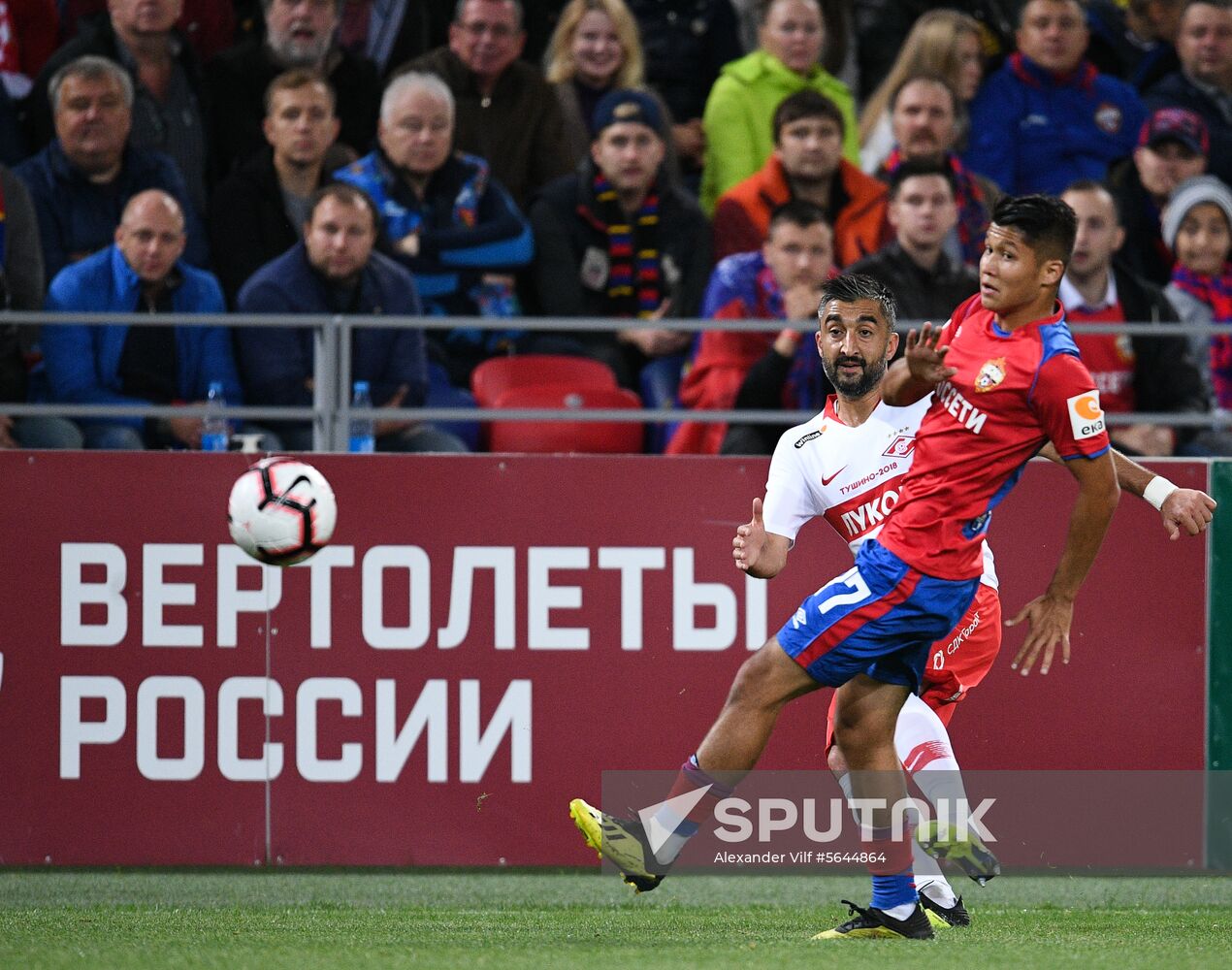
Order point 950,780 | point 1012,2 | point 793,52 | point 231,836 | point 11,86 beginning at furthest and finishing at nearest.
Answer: point 1012,2, point 793,52, point 11,86, point 231,836, point 950,780

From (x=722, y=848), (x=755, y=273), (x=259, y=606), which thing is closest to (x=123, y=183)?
(x=259, y=606)

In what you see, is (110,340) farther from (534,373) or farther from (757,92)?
(757,92)

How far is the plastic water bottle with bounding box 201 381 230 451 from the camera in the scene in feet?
27.3

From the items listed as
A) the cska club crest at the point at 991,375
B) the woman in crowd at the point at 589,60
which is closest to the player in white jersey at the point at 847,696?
the cska club crest at the point at 991,375

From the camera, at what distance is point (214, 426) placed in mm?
8438

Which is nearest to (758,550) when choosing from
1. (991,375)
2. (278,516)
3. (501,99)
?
(991,375)

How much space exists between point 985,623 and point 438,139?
4338 millimetres

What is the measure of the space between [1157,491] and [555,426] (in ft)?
12.9

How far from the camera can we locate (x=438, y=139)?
A: 9.49 meters

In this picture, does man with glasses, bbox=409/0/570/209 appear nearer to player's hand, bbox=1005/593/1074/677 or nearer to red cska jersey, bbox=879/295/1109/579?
red cska jersey, bbox=879/295/1109/579

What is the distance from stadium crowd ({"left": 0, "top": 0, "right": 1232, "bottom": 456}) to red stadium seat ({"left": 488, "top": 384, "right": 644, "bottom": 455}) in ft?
1.04

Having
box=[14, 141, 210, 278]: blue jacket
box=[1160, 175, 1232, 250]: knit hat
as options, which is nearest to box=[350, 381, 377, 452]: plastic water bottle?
box=[14, 141, 210, 278]: blue jacket

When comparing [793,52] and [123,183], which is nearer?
[123,183]

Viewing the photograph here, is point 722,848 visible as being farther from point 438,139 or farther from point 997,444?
point 438,139
